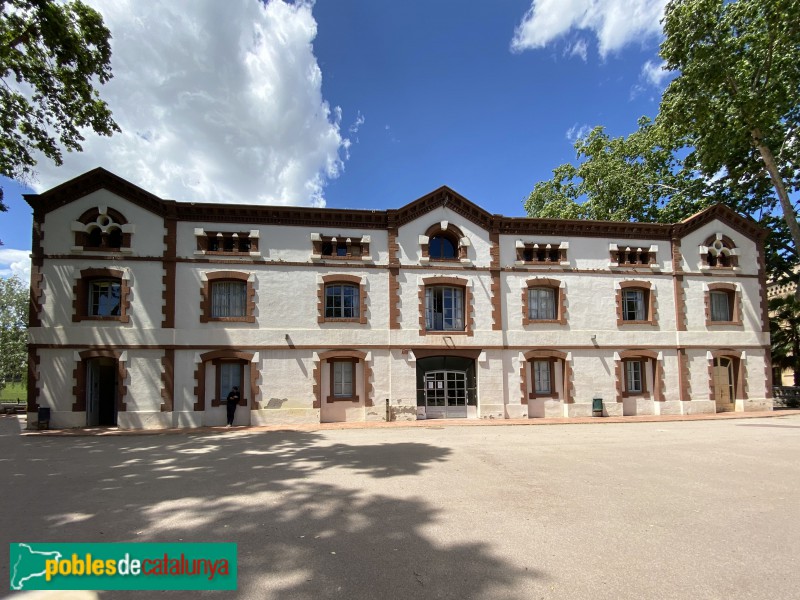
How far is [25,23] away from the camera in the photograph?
12.8 m

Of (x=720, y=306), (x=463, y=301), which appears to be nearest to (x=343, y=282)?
(x=463, y=301)

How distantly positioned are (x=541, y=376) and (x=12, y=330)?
150ft

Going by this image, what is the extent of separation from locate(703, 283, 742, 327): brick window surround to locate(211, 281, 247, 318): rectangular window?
70.0 ft

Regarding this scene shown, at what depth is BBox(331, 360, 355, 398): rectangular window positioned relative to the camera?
675 inches

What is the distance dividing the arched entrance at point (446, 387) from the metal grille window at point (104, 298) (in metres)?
12.4

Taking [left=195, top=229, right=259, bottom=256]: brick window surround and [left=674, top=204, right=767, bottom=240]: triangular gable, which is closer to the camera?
[left=195, top=229, right=259, bottom=256]: brick window surround

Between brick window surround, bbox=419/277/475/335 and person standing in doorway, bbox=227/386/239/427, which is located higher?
brick window surround, bbox=419/277/475/335

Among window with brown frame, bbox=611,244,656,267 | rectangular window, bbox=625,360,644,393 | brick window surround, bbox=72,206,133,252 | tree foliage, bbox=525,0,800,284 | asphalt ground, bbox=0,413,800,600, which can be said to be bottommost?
asphalt ground, bbox=0,413,800,600

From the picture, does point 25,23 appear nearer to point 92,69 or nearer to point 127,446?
point 92,69

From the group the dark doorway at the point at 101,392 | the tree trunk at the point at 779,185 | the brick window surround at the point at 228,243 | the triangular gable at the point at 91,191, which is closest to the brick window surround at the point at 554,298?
the tree trunk at the point at 779,185

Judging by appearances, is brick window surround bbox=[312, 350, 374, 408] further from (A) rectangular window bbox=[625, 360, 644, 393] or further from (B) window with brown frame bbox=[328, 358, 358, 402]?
(A) rectangular window bbox=[625, 360, 644, 393]

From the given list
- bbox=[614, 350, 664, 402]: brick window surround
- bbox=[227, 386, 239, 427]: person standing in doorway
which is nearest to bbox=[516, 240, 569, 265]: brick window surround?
bbox=[614, 350, 664, 402]: brick window surround

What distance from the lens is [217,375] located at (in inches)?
645

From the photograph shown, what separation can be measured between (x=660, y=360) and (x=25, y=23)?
89.0 ft
